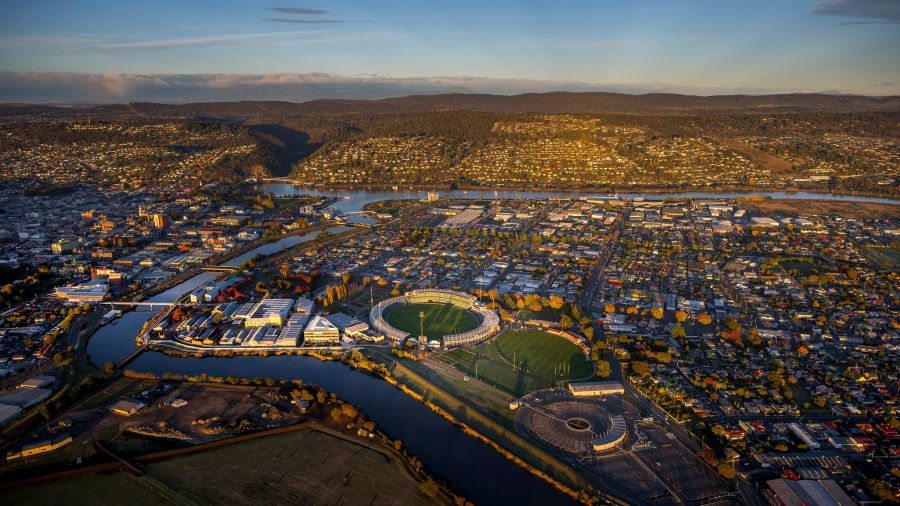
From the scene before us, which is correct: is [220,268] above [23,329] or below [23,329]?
below

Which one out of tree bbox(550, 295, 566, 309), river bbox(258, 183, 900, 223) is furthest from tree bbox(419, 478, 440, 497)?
river bbox(258, 183, 900, 223)

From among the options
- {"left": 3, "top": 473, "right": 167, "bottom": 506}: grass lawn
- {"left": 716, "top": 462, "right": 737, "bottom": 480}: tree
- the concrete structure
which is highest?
{"left": 716, "top": 462, "right": 737, "bottom": 480}: tree

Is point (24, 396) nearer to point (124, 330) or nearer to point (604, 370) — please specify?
point (124, 330)

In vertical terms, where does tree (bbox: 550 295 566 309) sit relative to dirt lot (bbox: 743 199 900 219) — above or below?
below

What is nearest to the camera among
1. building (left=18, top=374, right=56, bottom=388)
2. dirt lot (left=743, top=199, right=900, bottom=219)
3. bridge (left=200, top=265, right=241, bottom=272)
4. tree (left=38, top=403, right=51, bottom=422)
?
tree (left=38, top=403, right=51, bottom=422)

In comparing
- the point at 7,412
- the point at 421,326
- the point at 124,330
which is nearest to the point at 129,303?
the point at 124,330

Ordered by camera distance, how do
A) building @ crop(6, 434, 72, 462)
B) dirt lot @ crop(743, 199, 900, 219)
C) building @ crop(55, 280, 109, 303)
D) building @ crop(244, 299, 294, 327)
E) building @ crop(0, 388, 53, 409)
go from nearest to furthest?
1. building @ crop(6, 434, 72, 462)
2. building @ crop(0, 388, 53, 409)
3. building @ crop(244, 299, 294, 327)
4. building @ crop(55, 280, 109, 303)
5. dirt lot @ crop(743, 199, 900, 219)

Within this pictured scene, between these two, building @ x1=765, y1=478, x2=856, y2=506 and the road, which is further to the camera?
the road

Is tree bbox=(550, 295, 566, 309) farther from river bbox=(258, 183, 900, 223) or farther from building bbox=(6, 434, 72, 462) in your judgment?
river bbox=(258, 183, 900, 223)
